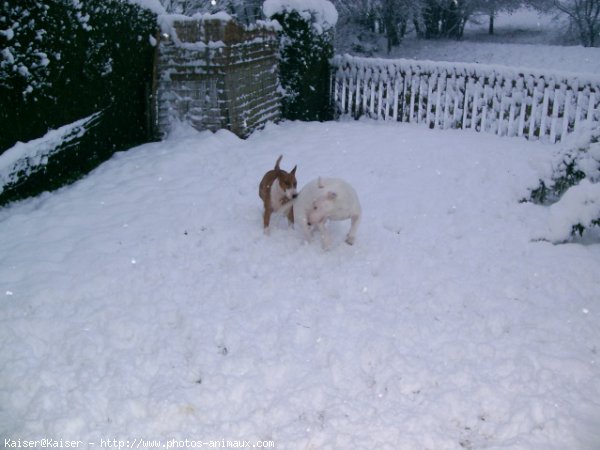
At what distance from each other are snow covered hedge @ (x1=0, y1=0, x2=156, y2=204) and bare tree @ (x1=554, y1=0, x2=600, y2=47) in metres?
27.9

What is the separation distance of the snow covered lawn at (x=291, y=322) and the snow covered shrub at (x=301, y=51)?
5593 millimetres

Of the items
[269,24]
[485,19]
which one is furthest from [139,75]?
[485,19]

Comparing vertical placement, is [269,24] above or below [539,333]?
above

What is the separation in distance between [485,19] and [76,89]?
129 feet

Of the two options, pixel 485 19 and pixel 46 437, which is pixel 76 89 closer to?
pixel 46 437

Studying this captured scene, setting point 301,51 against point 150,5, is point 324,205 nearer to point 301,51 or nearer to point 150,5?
point 150,5

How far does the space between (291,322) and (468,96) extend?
947cm

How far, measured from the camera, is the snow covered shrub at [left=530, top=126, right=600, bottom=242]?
6820 mm

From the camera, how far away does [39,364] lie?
14.6ft

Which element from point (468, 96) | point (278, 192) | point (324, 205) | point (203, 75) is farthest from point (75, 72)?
point (468, 96)

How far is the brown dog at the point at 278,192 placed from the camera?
6.71 metres

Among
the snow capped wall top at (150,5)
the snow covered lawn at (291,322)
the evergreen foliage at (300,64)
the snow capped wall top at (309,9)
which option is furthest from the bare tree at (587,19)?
the snow capped wall top at (150,5)

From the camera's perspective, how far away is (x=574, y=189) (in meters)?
7.04

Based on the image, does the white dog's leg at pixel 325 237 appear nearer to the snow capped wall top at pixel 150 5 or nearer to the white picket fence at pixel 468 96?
the snow capped wall top at pixel 150 5
